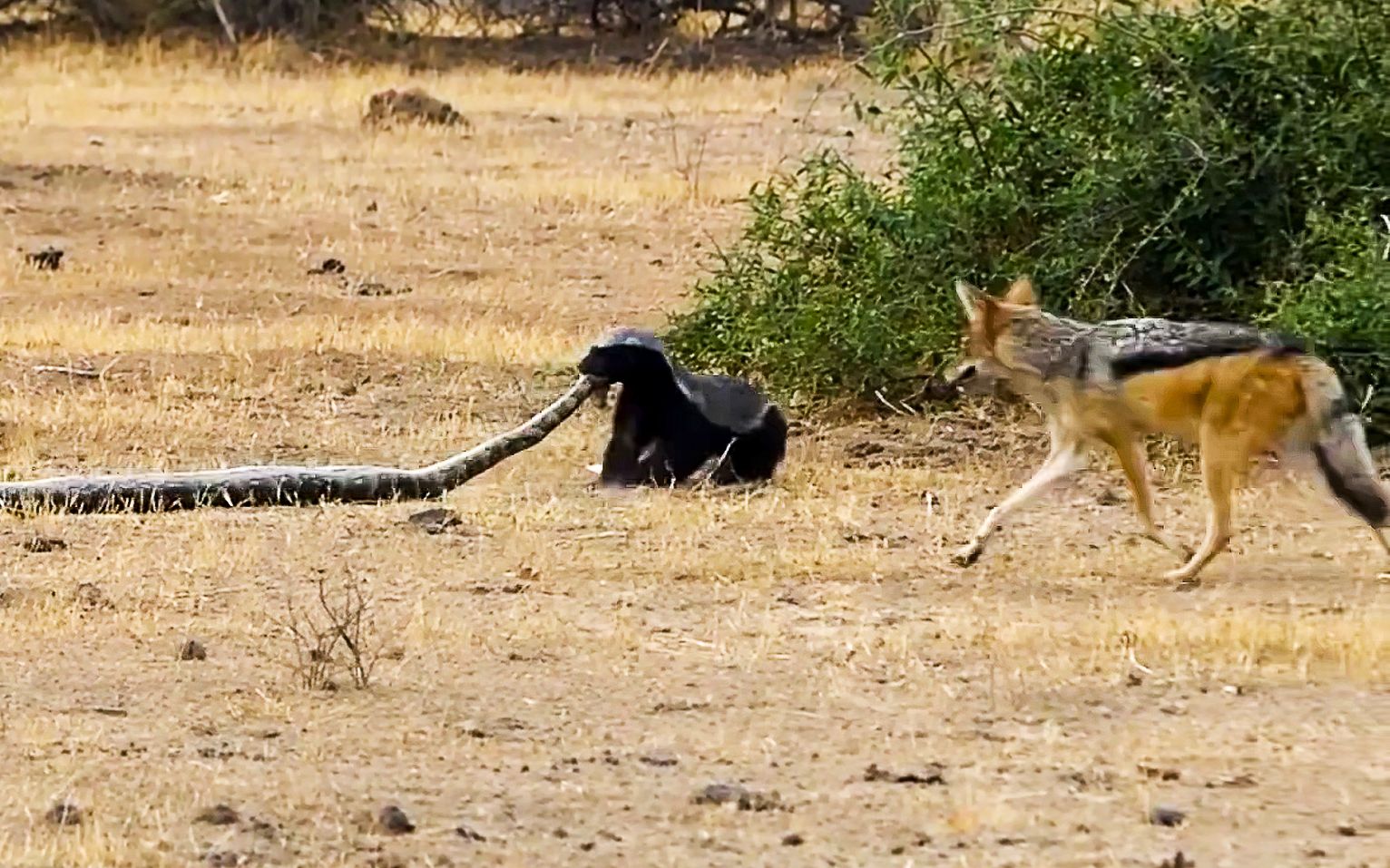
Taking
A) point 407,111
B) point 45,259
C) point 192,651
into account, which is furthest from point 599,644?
point 407,111

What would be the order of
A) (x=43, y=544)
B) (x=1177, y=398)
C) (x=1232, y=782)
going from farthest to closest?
1. (x=43, y=544)
2. (x=1177, y=398)
3. (x=1232, y=782)

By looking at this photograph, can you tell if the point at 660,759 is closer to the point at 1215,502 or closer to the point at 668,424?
the point at 1215,502

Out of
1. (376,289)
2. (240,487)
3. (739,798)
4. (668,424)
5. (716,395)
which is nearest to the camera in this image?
(739,798)

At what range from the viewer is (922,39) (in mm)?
11453

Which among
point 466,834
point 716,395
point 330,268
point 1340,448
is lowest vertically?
point 330,268

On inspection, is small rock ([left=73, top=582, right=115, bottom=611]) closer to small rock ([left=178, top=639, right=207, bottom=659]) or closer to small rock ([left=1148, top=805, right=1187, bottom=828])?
small rock ([left=178, top=639, right=207, bottom=659])

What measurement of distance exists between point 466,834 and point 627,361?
170 inches

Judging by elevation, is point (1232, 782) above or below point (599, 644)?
above

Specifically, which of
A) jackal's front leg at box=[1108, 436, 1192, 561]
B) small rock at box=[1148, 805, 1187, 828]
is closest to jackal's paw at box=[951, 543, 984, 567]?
jackal's front leg at box=[1108, 436, 1192, 561]

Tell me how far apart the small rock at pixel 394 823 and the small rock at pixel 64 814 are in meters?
0.61

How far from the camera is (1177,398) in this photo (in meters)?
7.88

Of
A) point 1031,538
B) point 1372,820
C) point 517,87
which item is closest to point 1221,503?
point 1031,538

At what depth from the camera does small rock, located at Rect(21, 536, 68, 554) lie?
26.9 ft

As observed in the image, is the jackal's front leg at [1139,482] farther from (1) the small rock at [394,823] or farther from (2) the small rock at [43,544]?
(1) the small rock at [394,823]
